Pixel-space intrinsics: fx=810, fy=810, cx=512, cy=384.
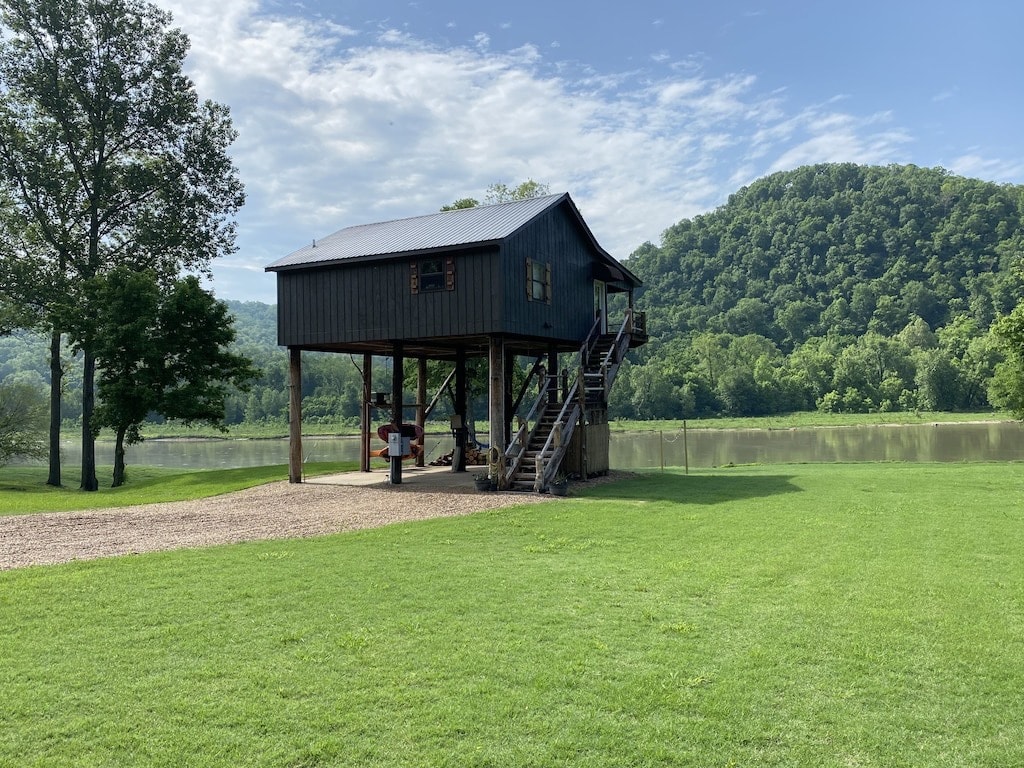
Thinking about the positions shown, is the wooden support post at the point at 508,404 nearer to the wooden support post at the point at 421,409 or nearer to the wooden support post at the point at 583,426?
the wooden support post at the point at 583,426

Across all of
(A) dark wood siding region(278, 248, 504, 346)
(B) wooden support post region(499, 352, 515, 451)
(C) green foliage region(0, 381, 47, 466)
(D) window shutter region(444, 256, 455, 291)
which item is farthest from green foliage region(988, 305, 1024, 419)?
(C) green foliage region(0, 381, 47, 466)

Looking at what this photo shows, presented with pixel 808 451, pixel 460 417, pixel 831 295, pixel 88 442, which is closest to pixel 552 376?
pixel 460 417

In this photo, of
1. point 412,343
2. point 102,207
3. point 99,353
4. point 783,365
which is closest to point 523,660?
point 412,343

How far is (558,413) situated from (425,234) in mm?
5945

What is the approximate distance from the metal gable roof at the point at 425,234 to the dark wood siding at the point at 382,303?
338 mm

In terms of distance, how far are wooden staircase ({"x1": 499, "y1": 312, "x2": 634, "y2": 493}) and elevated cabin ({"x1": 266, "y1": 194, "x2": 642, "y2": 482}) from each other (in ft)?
1.90

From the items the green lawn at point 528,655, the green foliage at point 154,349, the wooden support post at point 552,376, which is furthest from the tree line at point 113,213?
the green lawn at point 528,655

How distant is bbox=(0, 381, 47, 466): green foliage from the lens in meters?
36.0

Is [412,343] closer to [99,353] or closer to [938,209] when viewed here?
[99,353]

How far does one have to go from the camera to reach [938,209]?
405ft

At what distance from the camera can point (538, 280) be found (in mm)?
21234

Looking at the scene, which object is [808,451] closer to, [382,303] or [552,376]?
[552,376]

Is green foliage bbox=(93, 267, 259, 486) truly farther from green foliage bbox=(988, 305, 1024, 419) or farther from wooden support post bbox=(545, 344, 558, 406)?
green foliage bbox=(988, 305, 1024, 419)

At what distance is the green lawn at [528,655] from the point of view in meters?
4.93
